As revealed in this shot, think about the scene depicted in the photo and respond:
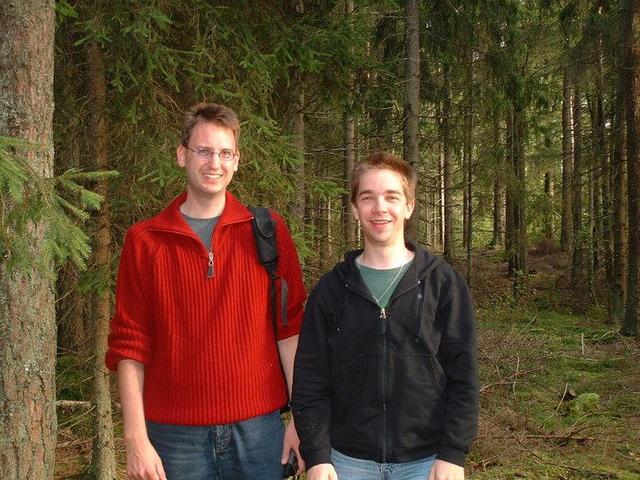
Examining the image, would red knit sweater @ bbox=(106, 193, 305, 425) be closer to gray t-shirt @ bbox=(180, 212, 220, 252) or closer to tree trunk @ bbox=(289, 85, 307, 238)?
gray t-shirt @ bbox=(180, 212, 220, 252)

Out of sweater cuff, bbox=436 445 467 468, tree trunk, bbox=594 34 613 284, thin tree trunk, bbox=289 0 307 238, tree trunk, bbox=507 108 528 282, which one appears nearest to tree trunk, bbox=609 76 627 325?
tree trunk, bbox=594 34 613 284

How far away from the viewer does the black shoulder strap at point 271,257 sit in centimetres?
271

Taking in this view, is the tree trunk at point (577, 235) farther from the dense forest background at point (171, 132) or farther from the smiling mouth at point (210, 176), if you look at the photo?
the smiling mouth at point (210, 176)

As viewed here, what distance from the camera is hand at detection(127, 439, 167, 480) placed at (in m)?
2.51

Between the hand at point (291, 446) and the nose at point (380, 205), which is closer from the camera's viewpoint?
the nose at point (380, 205)

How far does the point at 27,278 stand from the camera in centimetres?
362

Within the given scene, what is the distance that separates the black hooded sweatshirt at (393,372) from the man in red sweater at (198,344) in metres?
0.28

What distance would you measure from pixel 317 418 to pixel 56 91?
459 centimetres

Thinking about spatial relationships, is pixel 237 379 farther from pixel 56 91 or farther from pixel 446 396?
pixel 56 91

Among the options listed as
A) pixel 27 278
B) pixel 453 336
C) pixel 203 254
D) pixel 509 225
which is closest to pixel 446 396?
pixel 453 336

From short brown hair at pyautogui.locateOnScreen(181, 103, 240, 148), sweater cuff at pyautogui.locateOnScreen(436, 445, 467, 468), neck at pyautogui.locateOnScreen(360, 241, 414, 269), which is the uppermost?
short brown hair at pyautogui.locateOnScreen(181, 103, 240, 148)

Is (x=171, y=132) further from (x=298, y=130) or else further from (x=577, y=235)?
(x=577, y=235)

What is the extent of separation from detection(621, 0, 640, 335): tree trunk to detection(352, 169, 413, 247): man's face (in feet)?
34.2

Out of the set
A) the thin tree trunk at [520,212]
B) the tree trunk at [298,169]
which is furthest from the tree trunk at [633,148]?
the tree trunk at [298,169]
